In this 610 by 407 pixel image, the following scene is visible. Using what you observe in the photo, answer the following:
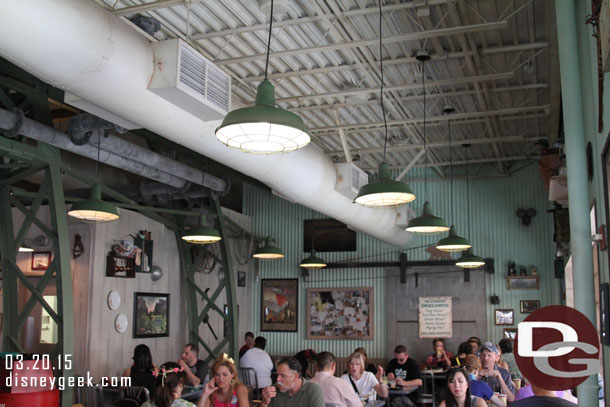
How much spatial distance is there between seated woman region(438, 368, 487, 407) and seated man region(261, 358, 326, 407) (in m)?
1.34

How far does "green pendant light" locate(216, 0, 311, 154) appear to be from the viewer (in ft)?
13.8

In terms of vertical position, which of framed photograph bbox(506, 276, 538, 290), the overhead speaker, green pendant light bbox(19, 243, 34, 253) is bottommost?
framed photograph bbox(506, 276, 538, 290)

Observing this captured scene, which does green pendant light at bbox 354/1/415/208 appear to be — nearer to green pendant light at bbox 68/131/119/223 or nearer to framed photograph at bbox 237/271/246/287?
green pendant light at bbox 68/131/119/223

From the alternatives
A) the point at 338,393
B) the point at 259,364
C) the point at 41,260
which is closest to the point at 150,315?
the point at 41,260

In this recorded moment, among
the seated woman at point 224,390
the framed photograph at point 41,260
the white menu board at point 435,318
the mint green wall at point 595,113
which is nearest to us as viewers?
the mint green wall at point 595,113

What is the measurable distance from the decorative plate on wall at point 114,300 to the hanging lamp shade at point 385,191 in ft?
19.1

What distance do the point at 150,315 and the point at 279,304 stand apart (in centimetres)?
442

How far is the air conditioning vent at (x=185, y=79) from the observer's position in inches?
217

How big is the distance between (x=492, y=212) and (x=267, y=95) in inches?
430

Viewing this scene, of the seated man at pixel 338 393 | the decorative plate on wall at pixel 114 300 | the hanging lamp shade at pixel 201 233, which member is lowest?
the seated man at pixel 338 393

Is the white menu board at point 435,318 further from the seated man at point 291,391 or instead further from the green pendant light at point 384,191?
the seated man at point 291,391

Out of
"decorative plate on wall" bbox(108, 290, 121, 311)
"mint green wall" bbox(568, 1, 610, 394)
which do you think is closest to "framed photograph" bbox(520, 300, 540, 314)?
"decorative plate on wall" bbox(108, 290, 121, 311)

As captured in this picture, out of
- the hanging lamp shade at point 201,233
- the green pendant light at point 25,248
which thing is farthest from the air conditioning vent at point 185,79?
the green pendant light at point 25,248

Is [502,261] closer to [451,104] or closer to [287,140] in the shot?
[451,104]
